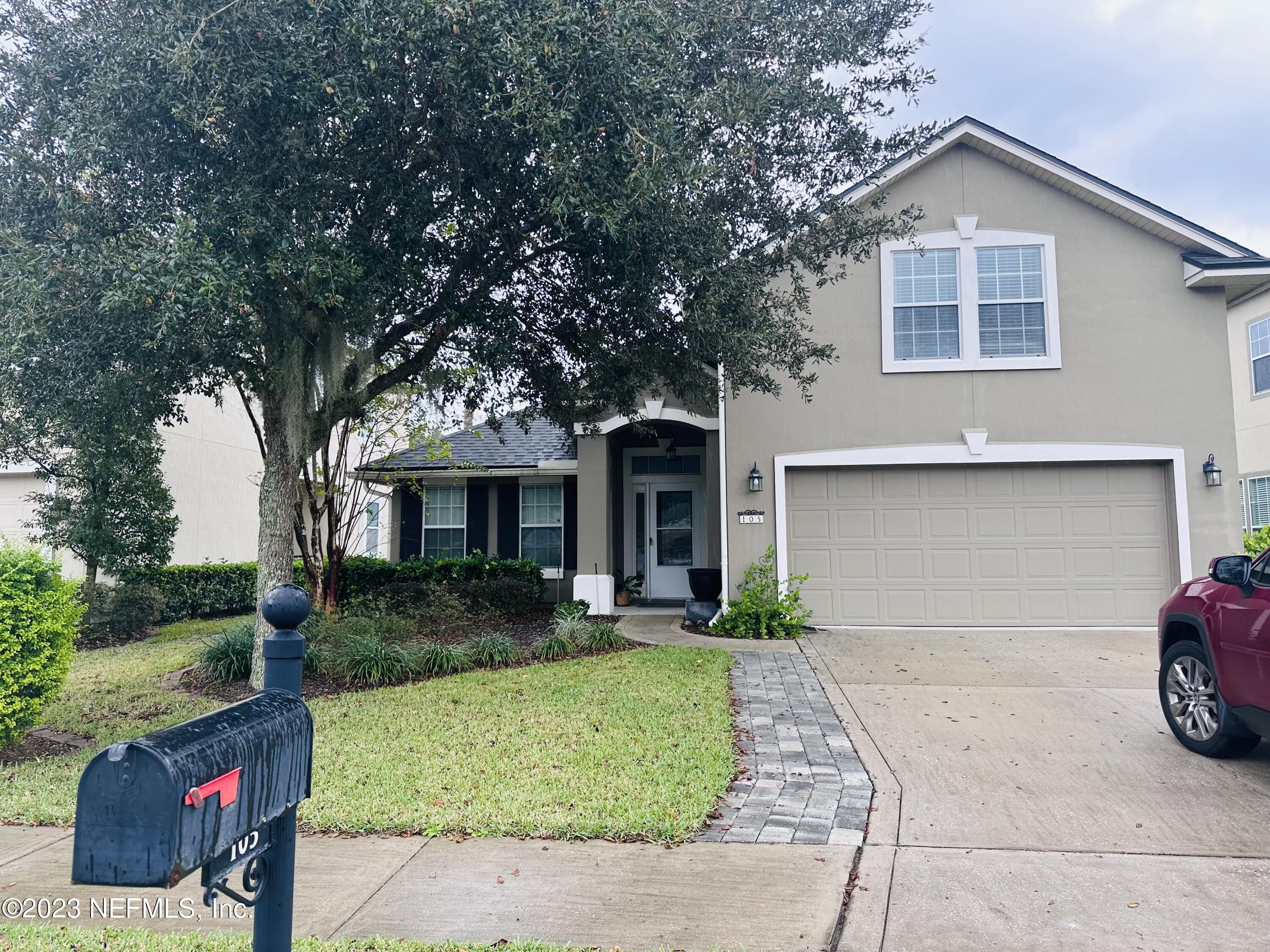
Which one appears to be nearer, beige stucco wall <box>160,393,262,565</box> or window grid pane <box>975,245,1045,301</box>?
window grid pane <box>975,245,1045,301</box>

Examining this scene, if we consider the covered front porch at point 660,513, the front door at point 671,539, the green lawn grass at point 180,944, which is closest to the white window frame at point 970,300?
the covered front porch at point 660,513

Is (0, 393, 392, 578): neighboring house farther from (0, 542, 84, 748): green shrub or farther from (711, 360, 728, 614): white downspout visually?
(0, 542, 84, 748): green shrub

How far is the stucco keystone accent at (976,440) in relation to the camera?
1016 centimetres

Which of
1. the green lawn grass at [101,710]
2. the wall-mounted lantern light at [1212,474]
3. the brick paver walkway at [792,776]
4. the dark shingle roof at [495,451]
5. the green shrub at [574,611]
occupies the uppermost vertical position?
the dark shingle roof at [495,451]

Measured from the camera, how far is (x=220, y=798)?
1.61m

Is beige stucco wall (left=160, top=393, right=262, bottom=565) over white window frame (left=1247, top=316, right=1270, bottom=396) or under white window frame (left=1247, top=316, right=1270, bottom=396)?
under

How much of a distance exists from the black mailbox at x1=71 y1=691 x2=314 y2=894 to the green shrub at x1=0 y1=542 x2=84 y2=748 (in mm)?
4561

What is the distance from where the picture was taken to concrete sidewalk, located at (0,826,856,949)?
9.91 ft

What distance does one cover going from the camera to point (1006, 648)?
29.4 feet

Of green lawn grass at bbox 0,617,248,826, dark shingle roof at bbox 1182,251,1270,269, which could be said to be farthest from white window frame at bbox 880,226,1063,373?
green lawn grass at bbox 0,617,248,826

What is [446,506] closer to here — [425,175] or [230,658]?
[230,658]

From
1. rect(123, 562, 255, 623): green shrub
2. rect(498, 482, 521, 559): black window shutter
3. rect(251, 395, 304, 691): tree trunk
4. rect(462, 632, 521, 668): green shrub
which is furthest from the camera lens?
rect(498, 482, 521, 559): black window shutter

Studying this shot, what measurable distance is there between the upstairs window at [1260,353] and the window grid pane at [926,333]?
747 centimetres

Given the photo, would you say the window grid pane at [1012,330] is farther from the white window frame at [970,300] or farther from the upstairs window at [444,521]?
the upstairs window at [444,521]
